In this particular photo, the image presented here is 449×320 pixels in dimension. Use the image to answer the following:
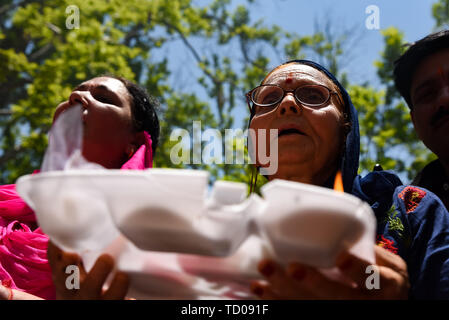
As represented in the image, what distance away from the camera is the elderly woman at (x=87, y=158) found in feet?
5.75

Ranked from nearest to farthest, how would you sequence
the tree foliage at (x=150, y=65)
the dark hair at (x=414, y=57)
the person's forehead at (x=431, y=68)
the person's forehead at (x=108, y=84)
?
the person's forehead at (x=108, y=84), the person's forehead at (x=431, y=68), the dark hair at (x=414, y=57), the tree foliage at (x=150, y=65)

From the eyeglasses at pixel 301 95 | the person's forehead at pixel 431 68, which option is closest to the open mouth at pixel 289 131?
the eyeglasses at pixel 301 95

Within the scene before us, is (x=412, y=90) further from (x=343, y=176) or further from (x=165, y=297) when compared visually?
(x=165, y=297)

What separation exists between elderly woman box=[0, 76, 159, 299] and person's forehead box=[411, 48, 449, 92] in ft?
4.84

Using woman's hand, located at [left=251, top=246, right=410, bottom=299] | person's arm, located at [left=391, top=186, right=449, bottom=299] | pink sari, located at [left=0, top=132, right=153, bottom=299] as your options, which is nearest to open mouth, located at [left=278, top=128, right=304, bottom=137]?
person's arm, located at [left=391, top=186, right=449, bottom=299]

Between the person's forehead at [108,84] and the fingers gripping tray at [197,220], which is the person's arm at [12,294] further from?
the person's forehead at [108,84]

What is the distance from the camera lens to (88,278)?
3.08ft

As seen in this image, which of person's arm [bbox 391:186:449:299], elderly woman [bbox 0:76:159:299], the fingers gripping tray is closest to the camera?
the fingers gripping tray

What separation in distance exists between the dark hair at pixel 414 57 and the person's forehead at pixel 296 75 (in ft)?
2.86

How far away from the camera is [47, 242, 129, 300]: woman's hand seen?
907 mm

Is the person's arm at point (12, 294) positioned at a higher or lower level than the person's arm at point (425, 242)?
lower

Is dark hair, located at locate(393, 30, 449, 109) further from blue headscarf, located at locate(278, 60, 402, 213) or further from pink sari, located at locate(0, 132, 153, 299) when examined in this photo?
pink sari, located at locate(0, 132, 153, 299)

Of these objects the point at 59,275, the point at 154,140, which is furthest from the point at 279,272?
the point at 154,140
